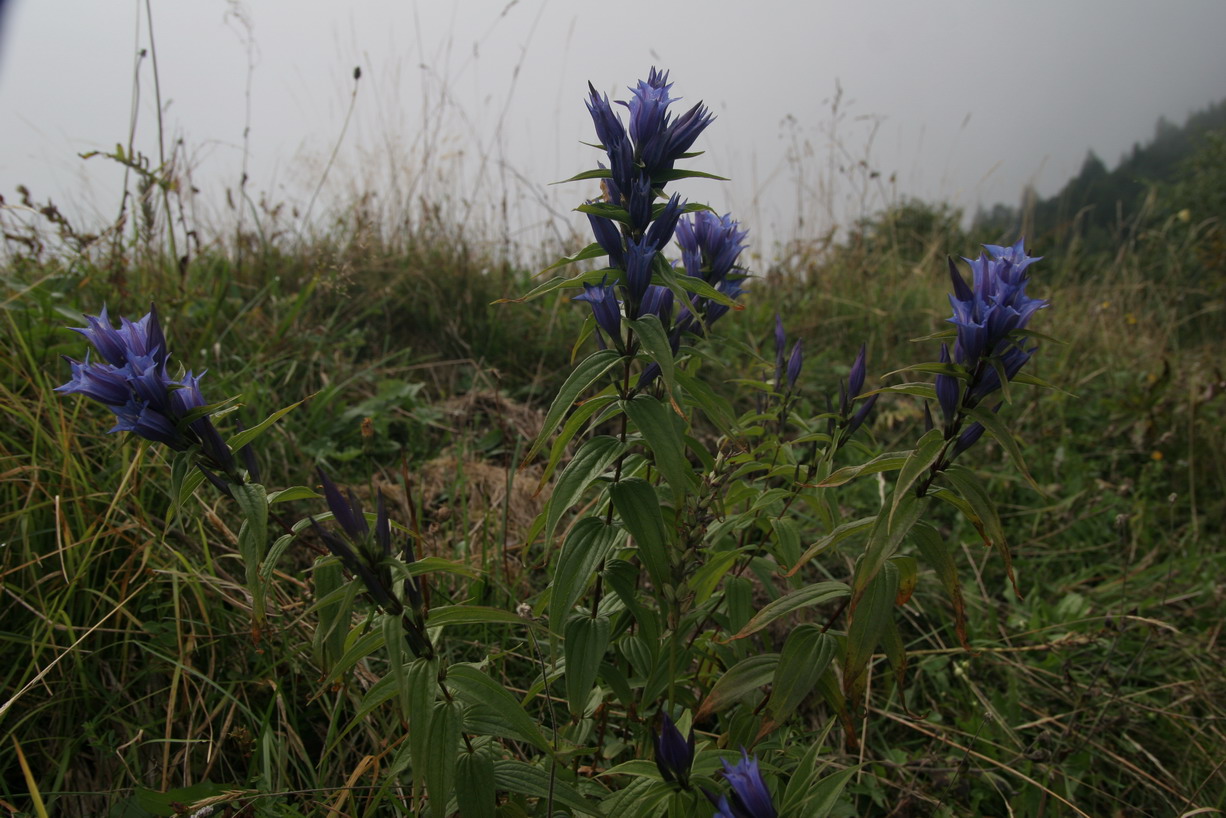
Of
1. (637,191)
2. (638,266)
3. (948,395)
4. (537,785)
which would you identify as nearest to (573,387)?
(638,266)

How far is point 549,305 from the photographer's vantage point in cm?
378

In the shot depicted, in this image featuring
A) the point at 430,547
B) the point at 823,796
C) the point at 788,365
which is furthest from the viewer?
the point at 430,547

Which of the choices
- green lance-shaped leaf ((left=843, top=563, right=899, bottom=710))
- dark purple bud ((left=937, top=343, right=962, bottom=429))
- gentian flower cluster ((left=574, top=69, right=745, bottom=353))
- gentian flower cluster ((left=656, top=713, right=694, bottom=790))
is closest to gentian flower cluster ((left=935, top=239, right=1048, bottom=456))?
dark purple bud ((left=937, top=343, right=962, bottom=429))

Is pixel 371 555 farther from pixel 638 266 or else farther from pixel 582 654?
pixel 638 266

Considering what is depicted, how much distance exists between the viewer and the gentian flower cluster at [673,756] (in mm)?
1036

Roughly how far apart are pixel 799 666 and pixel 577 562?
378mm

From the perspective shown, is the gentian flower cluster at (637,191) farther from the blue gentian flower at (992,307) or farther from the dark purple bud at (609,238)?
the blue gentian flower at (992,307)

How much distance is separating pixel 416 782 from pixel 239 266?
10.0 ft

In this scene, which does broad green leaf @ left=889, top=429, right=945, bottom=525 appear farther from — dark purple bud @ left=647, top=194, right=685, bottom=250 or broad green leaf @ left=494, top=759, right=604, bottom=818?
broad green leaf @ left=494, top=759, right=604, bottom=818

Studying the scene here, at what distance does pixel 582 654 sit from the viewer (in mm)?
1202

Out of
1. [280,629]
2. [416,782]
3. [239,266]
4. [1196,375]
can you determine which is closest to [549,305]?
[239,266]

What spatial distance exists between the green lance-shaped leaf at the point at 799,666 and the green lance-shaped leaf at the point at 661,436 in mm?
323

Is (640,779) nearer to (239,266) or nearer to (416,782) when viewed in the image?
(416,782)

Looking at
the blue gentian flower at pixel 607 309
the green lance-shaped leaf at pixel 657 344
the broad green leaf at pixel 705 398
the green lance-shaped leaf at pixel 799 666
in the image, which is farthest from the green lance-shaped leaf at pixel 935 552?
the blue gentian flower at pixel 607 309
